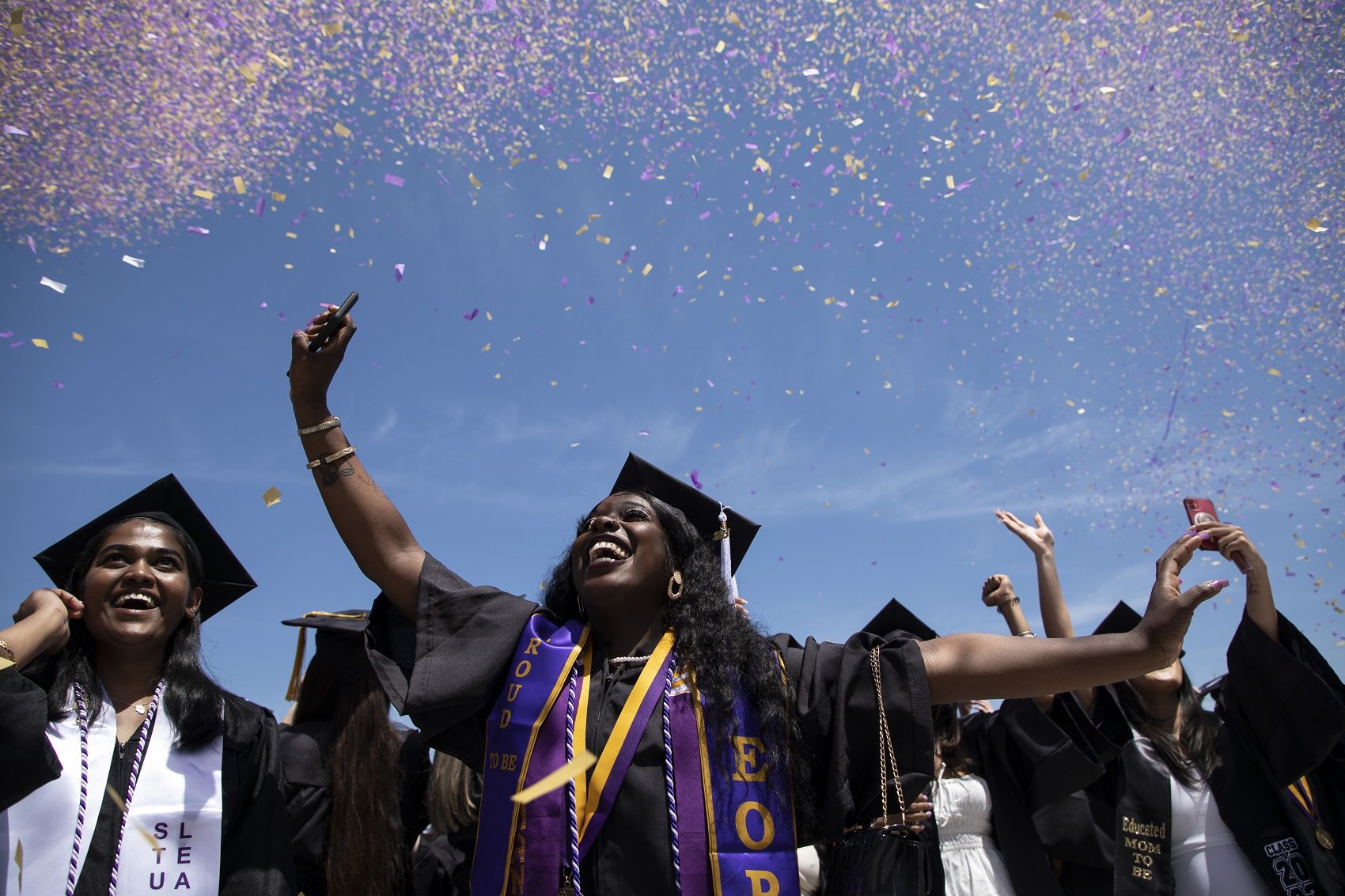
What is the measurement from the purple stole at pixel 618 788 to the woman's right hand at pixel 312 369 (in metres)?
1.01

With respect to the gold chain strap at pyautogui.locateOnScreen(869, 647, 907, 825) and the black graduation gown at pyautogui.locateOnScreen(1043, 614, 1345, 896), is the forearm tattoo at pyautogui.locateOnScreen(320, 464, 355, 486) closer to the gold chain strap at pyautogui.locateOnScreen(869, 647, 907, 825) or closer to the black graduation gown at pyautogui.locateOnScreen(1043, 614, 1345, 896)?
the gold chain strap at pyautogui.locateOnScreen(869, 647, 907, 825)

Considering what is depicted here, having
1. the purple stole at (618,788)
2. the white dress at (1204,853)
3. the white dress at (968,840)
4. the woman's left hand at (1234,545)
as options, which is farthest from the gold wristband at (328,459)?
the white dress at (1204,853)

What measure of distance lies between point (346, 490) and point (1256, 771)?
3995 millimetres

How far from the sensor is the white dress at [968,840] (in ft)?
15.5

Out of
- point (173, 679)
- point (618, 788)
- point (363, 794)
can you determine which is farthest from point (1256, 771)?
point (173, 679)

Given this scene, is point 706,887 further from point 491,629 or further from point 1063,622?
point 1063,622

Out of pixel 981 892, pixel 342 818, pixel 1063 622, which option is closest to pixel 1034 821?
pixel 981 892

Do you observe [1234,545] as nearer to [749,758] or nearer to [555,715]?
[749,758]

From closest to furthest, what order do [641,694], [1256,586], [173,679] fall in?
1. [641,694]
2. [173,679]
3. [1256,586]

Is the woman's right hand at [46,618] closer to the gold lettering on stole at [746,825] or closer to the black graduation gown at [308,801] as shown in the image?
the black graduation gown at [308,801]

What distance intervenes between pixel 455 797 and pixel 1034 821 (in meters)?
2.87

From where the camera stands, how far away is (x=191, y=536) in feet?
11.4

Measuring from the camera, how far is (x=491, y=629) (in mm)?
2820

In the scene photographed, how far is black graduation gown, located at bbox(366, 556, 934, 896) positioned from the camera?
96.5 inches
